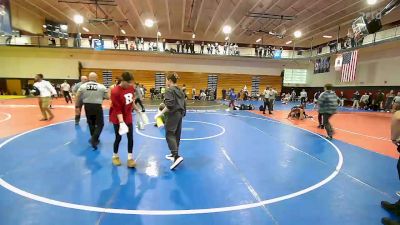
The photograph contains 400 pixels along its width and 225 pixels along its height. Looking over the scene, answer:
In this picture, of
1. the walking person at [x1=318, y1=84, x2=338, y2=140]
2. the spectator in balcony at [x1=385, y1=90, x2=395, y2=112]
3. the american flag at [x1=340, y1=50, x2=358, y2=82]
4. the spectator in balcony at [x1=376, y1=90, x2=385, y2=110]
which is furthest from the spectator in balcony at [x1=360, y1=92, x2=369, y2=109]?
the walking person at [x1=318, y1=84, x2=338, y2=140]

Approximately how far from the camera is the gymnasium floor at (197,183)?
334cm

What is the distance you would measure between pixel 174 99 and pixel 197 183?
1.68 meters

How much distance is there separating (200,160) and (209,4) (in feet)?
55.1

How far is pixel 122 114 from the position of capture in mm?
4980

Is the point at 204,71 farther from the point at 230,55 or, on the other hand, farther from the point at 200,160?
the point at 200,160

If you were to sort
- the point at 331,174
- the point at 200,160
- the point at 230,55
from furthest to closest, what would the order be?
the point at 230,55, the point at 200,160, the point at 331,174

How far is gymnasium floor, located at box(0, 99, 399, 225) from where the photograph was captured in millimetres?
3344

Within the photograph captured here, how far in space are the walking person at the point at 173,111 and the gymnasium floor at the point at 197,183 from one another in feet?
1.39

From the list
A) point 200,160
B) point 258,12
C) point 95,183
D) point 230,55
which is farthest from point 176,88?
point 230,55

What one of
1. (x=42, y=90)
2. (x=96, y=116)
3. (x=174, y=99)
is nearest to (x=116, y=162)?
(x=174, y=99)

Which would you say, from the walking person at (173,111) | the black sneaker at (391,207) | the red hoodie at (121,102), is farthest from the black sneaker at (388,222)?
the red hoodie at (121,102)

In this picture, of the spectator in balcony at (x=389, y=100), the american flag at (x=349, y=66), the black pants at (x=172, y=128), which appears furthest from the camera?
the american flag at (x=349, y=66)

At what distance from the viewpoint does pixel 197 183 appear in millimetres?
4414

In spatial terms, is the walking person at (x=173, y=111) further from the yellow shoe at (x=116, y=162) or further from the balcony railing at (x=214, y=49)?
the balcony railing at (x=214, y=49)
